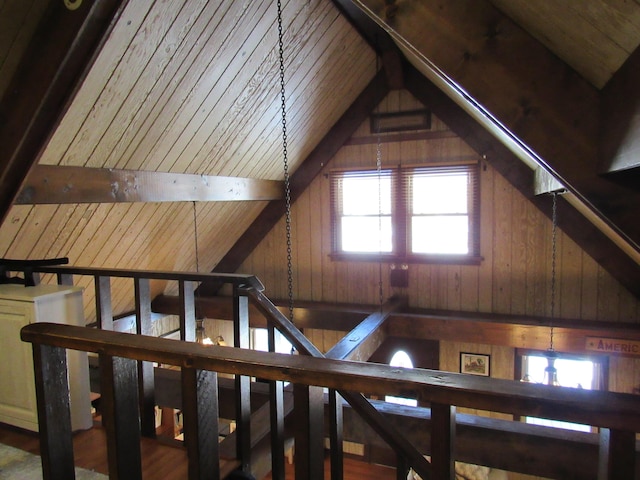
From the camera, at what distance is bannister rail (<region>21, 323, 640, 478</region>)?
0.83 meters

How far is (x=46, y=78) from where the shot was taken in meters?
2.40

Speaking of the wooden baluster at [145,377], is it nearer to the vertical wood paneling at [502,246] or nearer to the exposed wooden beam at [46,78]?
the exposed wooden beam at [46,78]

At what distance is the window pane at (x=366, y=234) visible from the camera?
18.6ft

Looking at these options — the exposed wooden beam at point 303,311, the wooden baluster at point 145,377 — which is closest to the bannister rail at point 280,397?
the wooden baluster at point 145,377

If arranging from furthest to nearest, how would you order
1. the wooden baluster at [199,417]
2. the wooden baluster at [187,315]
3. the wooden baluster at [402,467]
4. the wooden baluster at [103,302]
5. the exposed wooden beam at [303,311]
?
the exposed wooden beam at [303,311] < the wooden baluster at [103,302] < the wooden baluster at [187,315] < the wooden baluster at [402,467] < the wooden baluster at [199,417]

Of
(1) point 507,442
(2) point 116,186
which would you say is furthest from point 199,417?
(2) point 116,186

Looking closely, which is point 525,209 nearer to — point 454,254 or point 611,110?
point 454,254

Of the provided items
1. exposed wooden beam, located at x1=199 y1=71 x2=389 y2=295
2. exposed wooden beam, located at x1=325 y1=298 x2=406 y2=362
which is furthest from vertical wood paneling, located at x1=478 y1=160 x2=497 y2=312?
exposed wooden beam, located at x1=199 y1=71 x2=389 y2=295

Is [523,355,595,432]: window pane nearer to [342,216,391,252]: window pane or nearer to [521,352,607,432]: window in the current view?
[521,352,607,432]: window

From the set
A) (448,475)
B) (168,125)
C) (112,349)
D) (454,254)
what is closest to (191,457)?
(112,349)

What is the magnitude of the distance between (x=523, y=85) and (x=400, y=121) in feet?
12.6

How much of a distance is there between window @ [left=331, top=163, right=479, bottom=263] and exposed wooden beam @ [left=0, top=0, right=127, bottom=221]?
3.64 m

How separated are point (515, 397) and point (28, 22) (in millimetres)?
2831

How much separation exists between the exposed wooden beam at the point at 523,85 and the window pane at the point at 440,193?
362 cm
